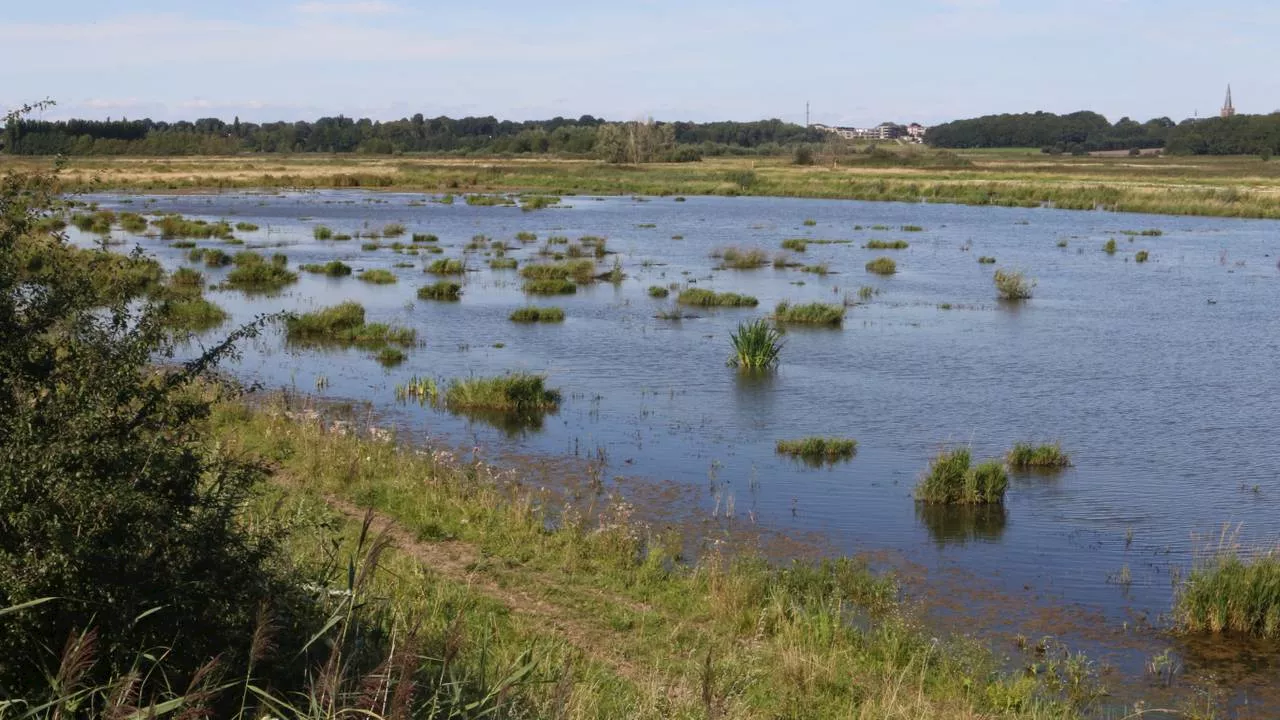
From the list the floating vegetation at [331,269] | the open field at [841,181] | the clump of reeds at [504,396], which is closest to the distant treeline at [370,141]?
the open field at [841,181]

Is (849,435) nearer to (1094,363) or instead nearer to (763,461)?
(763,461)

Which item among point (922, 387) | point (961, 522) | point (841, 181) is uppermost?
point (841, 181)

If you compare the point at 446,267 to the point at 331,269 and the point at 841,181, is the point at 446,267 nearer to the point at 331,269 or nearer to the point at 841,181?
the point at 331,269

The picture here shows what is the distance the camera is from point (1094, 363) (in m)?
22.9

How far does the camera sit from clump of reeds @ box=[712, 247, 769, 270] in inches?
1510

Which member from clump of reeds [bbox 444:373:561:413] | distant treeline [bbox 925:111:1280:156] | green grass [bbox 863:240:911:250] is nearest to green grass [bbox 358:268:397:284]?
clump of reeds [bbox 444:373:561:413]

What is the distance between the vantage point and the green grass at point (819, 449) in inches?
628

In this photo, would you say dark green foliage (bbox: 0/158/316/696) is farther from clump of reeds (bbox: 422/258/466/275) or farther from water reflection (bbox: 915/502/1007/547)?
clump of reeds (bbox: 422/258/466/275)

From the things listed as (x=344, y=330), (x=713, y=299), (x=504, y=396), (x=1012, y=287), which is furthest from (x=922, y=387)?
(x=1012, y=287)

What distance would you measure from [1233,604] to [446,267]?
27.8 m

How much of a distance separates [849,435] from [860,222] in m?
42.3

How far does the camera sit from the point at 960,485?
14.1 meters

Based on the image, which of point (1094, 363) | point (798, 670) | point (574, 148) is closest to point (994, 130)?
point (574, 148)

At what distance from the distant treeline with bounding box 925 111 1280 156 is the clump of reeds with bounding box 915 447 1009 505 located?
428ft
